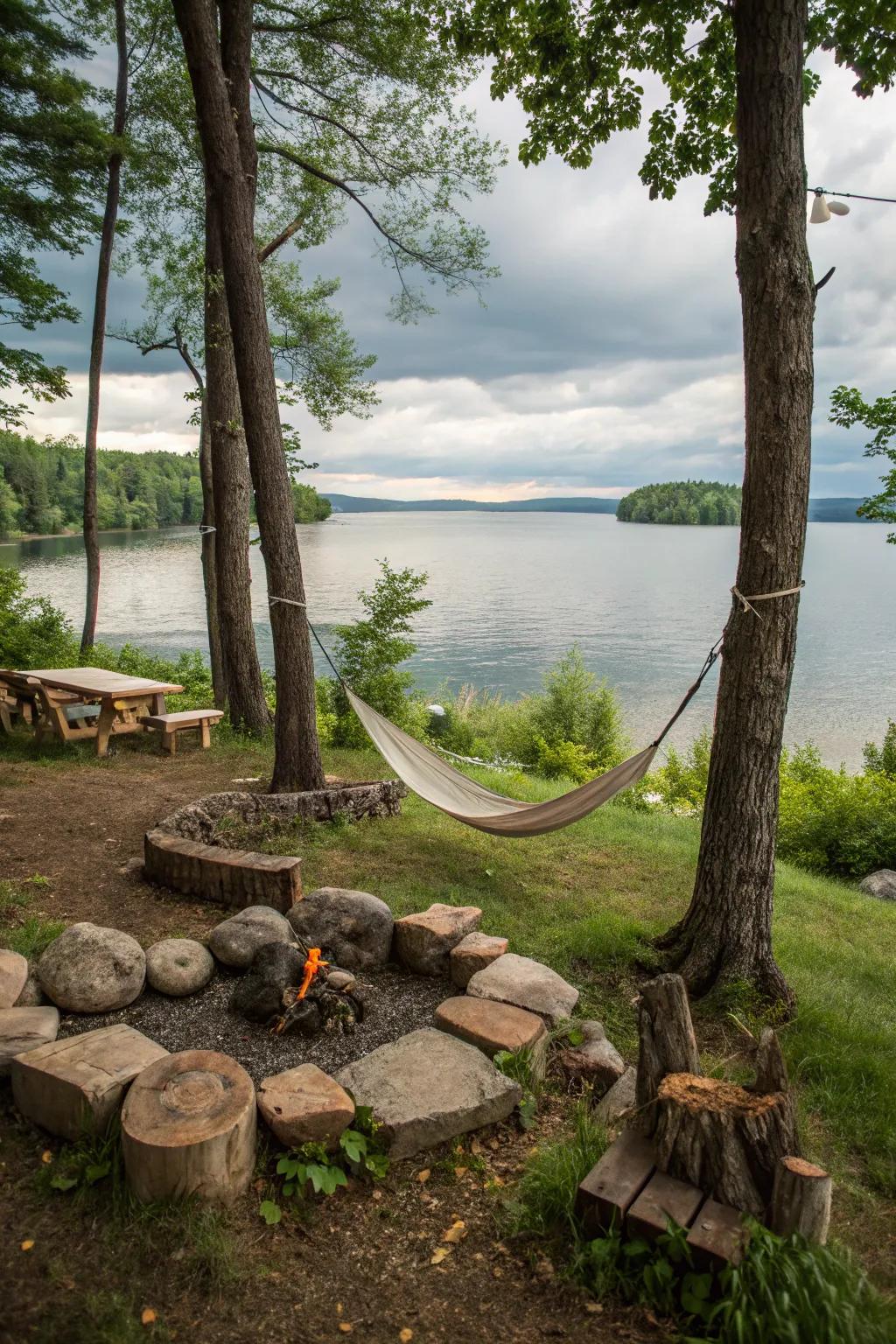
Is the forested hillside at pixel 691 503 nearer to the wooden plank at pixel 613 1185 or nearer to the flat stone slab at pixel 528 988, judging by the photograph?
the flat stone slab at pixel 528 988

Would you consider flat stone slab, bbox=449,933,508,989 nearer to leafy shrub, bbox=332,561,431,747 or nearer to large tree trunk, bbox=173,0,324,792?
large tree trunk, bbox=173,0,324,792

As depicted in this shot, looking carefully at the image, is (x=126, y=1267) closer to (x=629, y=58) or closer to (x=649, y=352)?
(x=629, y=58)

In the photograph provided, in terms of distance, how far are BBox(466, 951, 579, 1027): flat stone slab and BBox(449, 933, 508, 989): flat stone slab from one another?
0.04 metres

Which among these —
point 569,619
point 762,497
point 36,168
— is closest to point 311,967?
point 762,497

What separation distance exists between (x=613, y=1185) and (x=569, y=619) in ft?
81.0

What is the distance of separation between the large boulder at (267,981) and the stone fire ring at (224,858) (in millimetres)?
525

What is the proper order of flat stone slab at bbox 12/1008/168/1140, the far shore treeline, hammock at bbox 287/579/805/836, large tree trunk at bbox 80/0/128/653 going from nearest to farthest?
flat stone slab at bbox 12/1008/168/1140
hammock at bbox 287/579/805/836
large tree trunk at bbox 80/0/128/653
the far shore treeline

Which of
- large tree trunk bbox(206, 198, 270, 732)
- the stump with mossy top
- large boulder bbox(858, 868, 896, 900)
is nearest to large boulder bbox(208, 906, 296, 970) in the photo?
the stump with mossy top

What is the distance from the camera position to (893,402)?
20.0 feet

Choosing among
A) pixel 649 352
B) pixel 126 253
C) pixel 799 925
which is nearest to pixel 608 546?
pixel 649 352

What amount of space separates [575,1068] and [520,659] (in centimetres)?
1653

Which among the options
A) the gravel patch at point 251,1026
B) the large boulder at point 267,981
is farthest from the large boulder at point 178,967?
the large boulder at point 267,981

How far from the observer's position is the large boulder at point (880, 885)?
4.48 metres

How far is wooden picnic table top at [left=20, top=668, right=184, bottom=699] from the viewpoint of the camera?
184 inches
